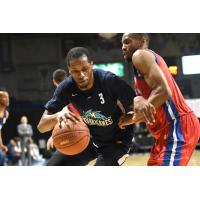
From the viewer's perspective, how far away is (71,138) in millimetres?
3373

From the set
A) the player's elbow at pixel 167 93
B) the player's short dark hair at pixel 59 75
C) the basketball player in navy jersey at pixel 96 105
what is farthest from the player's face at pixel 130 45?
the player's short dark hair at pixel 59 75

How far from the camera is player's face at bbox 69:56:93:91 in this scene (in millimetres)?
3332

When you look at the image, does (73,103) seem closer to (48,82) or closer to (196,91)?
(48,82)

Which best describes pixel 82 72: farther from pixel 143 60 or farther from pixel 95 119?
pixel 143 60

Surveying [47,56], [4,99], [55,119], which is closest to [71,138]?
[55,119]

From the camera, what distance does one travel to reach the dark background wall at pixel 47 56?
12.8 ft

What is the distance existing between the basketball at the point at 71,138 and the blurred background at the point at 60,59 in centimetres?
57

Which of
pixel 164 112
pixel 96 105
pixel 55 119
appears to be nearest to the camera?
pixel 164 112

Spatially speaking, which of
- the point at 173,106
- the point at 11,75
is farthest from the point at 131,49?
the point at 11,75

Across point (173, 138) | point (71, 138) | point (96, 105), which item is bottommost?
point (71, 138)

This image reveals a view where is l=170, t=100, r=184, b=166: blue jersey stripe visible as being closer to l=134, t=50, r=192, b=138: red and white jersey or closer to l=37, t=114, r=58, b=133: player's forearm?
l=134, t=50, r=192, b=138: red and white jersey

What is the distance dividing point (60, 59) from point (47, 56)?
0.14 meters

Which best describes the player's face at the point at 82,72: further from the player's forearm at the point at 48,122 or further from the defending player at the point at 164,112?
the defending player at the point at 164,112
